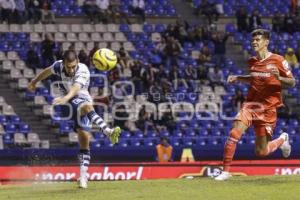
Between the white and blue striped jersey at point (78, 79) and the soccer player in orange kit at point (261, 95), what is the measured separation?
2.51m

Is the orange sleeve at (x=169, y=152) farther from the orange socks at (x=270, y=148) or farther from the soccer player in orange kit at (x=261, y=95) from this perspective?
the soccer player in orange kit at (x=261, y=95)

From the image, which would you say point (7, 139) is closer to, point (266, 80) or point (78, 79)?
point (78, 79)

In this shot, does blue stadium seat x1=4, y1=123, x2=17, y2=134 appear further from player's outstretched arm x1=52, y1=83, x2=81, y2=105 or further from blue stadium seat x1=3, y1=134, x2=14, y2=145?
player's outstretched arm x1=52, y1=83, x2=81, y2=105

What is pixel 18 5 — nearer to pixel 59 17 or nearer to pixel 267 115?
pixel 59 17

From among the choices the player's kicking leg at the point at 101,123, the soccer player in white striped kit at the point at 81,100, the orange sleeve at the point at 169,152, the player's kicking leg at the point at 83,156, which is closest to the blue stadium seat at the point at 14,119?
the orange sleeve at the point at 169,152

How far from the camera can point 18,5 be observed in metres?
30.5

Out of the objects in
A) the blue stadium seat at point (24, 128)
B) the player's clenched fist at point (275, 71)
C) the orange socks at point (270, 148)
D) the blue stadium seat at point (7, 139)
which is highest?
the player's clenched fist at point (275, 71)

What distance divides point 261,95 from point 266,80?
30cm

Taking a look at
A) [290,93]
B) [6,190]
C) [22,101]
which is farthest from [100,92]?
[6,190]

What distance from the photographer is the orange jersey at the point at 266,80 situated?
13969 millimetres

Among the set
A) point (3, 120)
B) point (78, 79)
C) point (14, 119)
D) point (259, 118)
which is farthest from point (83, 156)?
point (14, 119)

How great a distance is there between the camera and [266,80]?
14.0 m

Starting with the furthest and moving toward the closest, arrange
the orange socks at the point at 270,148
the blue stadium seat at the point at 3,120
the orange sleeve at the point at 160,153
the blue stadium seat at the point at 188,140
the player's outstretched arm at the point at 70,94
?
the blue stadium seat at the point at 188,140, the blue stadium seat at the point at 3,120, the orange sleeve at the point at 160,153, the orange socks at the point at 270,148, the player's outstretched arm at the point at 70,94

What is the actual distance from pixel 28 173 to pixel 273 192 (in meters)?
7.83
